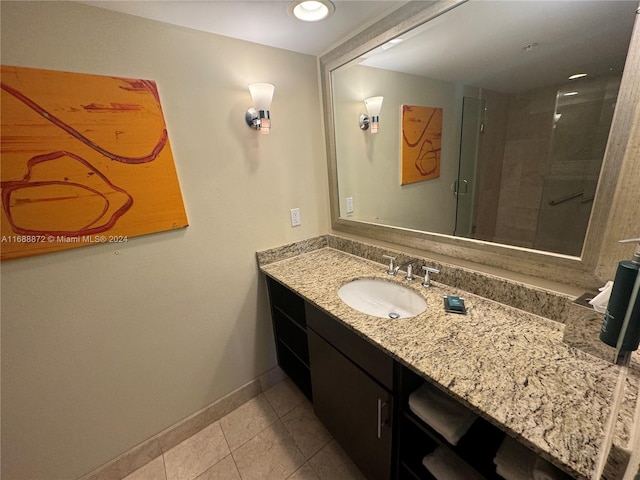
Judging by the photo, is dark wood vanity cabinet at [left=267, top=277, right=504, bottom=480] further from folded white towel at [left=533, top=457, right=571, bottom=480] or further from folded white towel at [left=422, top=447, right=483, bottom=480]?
folded white towel at [left=533, top=457, right=571, bottom=480]

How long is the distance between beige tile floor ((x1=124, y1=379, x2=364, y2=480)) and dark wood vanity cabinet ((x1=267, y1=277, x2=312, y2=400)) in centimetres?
20

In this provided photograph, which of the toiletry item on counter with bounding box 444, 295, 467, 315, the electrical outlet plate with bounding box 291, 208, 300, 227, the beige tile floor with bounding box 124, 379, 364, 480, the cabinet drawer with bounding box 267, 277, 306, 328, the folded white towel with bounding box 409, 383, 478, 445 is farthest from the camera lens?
the electrical outlet plate with bounding box 291, 208, 300, 227

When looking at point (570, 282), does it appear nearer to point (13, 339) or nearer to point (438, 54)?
point (438, 54)

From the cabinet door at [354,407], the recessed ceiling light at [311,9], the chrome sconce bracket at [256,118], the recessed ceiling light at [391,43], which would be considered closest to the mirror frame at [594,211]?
the recessed ceiling light at [391,43]

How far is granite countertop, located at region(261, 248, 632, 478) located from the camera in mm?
547

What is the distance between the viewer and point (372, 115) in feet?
5.12

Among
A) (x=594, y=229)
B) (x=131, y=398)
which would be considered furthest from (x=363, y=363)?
(x=131, y=398)

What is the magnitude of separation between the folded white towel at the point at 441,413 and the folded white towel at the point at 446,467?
163 mm

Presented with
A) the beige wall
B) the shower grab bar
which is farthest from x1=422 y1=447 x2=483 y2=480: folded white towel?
the beige wall

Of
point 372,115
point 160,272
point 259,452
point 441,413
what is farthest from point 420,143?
point 259,452

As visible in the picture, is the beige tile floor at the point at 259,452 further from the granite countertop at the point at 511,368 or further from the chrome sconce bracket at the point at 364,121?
the chrome sconce bracket at the point at 364,121

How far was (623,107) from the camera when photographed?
71 cm

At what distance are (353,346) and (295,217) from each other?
0.94m

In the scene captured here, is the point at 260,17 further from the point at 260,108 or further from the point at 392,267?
the point at 392,267
